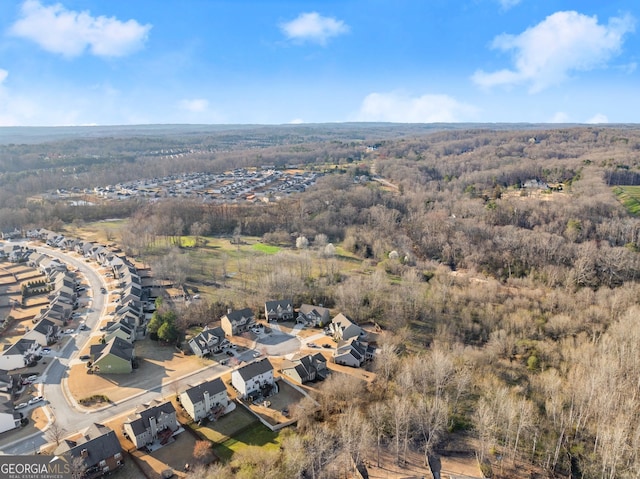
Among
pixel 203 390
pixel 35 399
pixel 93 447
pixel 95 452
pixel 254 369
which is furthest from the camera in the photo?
pixel 254 369

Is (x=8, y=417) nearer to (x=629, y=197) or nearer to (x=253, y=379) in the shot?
(x=253, y=379)

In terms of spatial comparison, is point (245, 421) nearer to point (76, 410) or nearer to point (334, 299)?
point (76, 410)

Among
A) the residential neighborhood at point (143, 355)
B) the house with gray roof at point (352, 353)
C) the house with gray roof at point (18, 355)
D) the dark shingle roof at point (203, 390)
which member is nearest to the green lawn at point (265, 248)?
the residential neighborhood at point (143, 355)

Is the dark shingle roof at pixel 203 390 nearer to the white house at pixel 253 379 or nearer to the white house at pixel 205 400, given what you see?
the white house at pixel 205 400

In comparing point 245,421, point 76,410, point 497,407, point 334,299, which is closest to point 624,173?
point 334,299

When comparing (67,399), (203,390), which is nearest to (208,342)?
(203,390)

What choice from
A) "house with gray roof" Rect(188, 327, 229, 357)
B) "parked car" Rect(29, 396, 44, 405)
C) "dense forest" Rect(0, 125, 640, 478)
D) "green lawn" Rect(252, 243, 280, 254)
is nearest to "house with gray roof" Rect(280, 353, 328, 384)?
"dense forest" Rect(0, 125, 640, 478)

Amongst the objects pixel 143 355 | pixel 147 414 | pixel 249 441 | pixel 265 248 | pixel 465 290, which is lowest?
pixel 249 441
